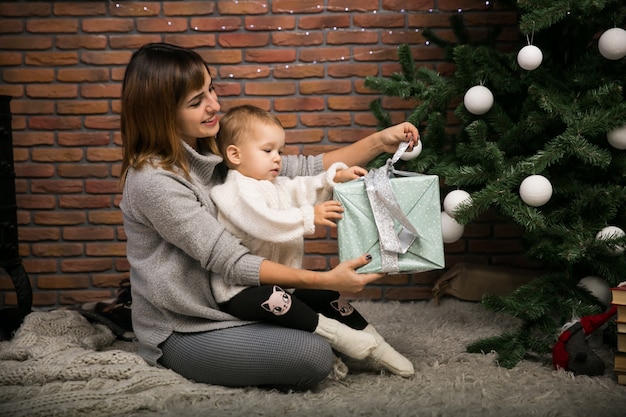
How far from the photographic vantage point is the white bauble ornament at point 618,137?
225 cm

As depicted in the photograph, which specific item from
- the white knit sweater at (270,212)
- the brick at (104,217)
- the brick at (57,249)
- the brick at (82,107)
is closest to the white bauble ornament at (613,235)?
the white knit sweater at (270,212)

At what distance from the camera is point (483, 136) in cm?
235

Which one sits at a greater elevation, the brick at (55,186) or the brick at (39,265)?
the brick at (55,186)

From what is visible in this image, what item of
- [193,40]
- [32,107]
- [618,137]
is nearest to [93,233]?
[32,107]

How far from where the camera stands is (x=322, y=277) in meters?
1.87

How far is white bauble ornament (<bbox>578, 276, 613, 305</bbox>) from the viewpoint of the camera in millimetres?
2398

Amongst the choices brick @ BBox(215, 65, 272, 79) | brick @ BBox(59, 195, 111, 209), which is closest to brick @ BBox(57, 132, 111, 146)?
brick @ BBox(59, 195, 111, 209)

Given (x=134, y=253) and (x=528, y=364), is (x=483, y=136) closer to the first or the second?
(x=528, y=364)

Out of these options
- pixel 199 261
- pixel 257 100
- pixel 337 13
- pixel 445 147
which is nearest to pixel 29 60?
pixel 257 100

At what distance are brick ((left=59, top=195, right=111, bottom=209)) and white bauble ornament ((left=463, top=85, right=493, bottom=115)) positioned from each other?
188 cm

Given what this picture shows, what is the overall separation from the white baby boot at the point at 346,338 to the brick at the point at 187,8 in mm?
1867

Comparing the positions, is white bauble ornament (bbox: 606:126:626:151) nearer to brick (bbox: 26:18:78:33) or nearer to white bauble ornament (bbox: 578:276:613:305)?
white bauble ornament (bbox: 578:276:613:305)

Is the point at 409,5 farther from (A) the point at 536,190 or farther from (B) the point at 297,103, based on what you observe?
(A) the point at 536,190

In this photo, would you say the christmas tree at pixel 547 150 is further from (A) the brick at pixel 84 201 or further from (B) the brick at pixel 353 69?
(A) the brick at pixel 84 201
